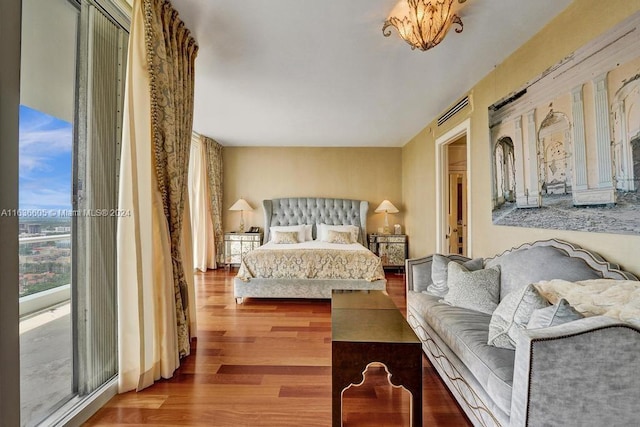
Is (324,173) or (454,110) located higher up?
(454,110)

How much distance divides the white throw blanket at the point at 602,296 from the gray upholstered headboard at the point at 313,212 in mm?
4197

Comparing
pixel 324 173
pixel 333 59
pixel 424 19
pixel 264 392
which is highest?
pixel 333 59

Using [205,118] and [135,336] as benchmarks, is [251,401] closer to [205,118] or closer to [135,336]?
[135,336]

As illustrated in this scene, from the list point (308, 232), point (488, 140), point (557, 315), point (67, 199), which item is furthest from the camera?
point (308, 232)

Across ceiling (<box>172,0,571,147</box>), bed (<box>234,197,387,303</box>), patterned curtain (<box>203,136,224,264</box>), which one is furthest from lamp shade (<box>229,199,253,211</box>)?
bed (<box>234,197,387,303</box>)

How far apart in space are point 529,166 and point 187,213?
2.85 m

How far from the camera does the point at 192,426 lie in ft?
5.25

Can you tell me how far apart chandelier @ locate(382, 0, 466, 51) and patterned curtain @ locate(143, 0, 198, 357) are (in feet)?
5.12

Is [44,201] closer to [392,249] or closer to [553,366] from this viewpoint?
[553,366]

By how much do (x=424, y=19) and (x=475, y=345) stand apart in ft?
6.45

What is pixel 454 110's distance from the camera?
3.55 m

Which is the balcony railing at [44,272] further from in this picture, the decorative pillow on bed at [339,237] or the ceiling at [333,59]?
the decorative pillow on bed at [339,237]

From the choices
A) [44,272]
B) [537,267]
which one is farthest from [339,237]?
[44,272]

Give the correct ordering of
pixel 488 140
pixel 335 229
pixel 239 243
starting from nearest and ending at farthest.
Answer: pixel 488 140, pixel 335 229, pixel 239 243
